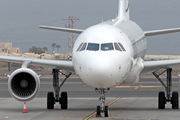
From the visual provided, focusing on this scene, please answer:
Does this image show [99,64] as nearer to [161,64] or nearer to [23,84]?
[23,84]

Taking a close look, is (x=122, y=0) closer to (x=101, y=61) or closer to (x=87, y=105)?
(x=87, y=105)

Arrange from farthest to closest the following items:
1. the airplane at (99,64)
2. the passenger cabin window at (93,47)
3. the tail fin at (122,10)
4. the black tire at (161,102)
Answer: the tail fin at (122,10), the black tire at (161,102), the passenger cabin window at (93,47), the airplane at (99,64)

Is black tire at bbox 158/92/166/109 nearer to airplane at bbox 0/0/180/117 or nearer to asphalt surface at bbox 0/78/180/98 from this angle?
airplane at bbox 0/0/180/117

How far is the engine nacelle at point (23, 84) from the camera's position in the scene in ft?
57.3

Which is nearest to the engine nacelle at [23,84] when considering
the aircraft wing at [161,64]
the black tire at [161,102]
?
the aircraft wing at [161,64]

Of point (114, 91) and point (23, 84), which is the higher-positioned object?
point (23, 84)

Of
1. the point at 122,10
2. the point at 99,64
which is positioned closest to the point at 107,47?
the point at 99,64

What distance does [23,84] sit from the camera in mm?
17844

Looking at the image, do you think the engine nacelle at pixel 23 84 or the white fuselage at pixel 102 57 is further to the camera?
the engine nacelle at pixel 23 84

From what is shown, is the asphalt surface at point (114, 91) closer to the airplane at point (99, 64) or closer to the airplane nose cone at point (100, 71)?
the airplane at point (99, 64)

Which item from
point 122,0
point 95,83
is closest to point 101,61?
point 95,83

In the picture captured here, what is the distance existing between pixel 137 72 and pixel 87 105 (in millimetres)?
4827

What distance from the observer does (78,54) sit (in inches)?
587

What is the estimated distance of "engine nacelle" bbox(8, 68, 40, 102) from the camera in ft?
57.3
